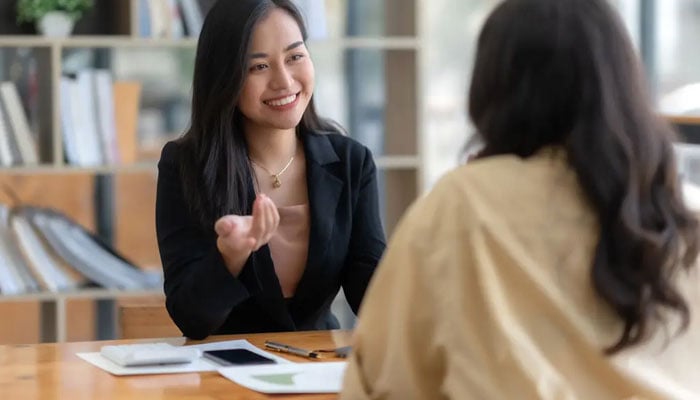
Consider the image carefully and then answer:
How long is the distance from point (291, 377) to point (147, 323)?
640mm

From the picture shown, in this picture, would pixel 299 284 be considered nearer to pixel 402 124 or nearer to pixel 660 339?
pixel 660 339

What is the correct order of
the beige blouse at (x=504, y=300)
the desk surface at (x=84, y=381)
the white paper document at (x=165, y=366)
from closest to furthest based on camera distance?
the beige blouse at (x=504, y=300) → the desk surface at (x=84, y=381) → the white paper document at (x=165, y=366)

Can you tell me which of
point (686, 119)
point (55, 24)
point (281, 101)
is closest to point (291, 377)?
point (281, 101)

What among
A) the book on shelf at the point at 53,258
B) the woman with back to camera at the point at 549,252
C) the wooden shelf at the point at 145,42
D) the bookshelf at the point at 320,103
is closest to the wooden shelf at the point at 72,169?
the bookshelf at the point at 320,103

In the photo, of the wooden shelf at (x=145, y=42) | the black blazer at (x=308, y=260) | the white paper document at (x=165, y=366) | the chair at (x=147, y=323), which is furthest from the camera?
the wooden shelf at (x=145, y=42)

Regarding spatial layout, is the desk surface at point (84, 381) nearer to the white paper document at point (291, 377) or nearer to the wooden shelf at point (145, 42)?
the white paper document at point (291, 377)

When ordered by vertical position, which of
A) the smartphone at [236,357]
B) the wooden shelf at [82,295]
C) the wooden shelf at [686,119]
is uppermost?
the wooden shelf at [686,119]

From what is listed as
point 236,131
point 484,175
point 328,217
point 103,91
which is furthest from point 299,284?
point 103,91

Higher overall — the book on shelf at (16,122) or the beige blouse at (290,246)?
the book on shelf at (16,122)

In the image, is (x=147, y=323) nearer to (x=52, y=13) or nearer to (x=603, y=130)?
(x=603, y=130)

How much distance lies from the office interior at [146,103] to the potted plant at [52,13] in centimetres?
5

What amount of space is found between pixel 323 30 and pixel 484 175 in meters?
2.45

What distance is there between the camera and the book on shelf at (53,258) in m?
3.64

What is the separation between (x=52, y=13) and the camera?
144 inches
